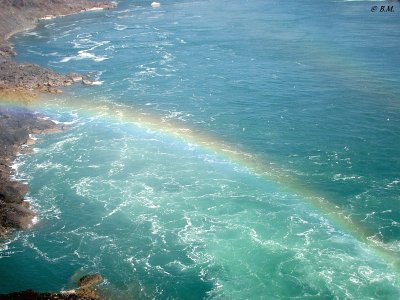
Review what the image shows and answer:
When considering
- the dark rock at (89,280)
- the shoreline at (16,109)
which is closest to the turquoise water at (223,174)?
the dark rock at (89,280)

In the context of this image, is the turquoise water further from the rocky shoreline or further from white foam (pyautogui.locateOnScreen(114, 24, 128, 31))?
white foam (pyautogui.locateOnScreen(114, 24, 128, 31))

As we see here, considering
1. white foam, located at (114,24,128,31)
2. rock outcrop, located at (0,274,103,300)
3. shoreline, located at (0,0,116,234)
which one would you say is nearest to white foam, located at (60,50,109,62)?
shoreline, located at (0,0,116,234)

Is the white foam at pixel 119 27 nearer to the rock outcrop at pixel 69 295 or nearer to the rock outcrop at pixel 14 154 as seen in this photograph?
the rock outcrop at pixel 14 154

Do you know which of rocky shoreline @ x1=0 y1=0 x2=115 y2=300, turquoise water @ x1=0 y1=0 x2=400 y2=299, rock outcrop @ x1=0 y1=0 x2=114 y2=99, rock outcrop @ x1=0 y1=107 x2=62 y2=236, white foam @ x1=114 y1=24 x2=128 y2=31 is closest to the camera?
turquoise water @ x1=0 y1=0 x2=400 y2=299

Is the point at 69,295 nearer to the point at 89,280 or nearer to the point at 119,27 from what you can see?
the point at 89,280

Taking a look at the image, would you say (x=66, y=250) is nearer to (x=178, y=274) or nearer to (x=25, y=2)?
(x=178, y=274)

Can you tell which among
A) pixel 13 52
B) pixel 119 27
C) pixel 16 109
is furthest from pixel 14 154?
pixel 119 27

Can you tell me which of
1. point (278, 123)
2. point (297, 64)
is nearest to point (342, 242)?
point (278, 123)
